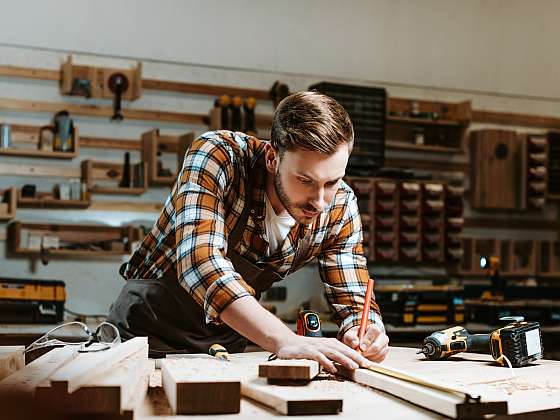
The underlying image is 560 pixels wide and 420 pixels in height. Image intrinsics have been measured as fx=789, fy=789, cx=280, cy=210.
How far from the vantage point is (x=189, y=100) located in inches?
247

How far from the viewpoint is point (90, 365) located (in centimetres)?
126

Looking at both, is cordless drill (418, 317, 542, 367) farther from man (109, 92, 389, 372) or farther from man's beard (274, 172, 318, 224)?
man's beard (274, 172, 318, 224)

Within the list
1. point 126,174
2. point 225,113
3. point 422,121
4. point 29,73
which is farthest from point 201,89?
point 422,121

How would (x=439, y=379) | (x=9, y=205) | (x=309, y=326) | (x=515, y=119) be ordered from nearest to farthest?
(x=439, y=379) → (x=309, y=326) → (x=9, y=205) → (x=515, y=119)

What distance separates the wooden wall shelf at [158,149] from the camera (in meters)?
5.82

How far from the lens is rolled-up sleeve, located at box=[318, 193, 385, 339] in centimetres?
236

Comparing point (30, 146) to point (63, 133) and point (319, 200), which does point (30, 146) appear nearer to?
point (63, 133)

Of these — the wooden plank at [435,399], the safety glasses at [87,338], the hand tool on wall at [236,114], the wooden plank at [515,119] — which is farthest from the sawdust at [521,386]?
the wooden plank at [515,119]

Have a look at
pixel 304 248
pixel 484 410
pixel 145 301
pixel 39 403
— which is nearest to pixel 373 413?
pixel 484 410

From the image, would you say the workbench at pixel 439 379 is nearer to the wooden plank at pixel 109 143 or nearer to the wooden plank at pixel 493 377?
the wooden plank at pixel 493 377

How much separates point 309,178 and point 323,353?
19.9 inches

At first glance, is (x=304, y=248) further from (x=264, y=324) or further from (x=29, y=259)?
(x=29, y=259)

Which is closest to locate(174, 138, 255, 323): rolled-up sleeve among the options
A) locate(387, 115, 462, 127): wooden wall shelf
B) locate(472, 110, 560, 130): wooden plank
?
locate(387, 115, 462, 127): wooden wall shelf

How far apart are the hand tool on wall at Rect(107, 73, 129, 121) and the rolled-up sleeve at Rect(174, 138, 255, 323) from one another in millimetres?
3737
